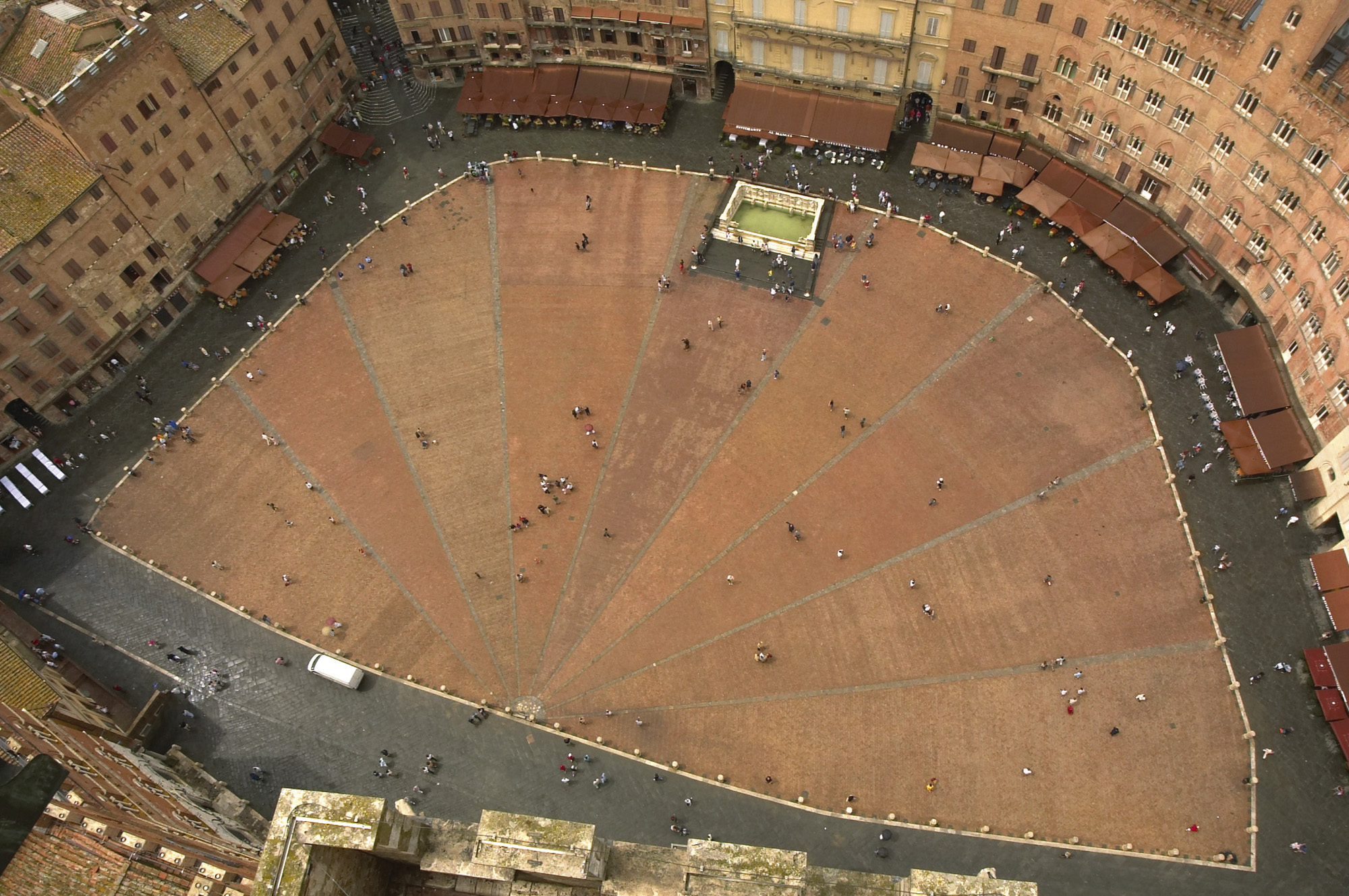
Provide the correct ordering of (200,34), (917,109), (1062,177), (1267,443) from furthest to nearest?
(917,109)
(1062,177)
(200,34)
(1267,443)

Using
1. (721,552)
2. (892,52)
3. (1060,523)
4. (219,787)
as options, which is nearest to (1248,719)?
(1060,523)

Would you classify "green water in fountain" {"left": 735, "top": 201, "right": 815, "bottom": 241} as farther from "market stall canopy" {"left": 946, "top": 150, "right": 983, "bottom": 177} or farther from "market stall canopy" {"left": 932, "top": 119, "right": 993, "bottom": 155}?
"market stall canopy" {"left": 932, "top": 119, "right": 993, "bottom": 155}

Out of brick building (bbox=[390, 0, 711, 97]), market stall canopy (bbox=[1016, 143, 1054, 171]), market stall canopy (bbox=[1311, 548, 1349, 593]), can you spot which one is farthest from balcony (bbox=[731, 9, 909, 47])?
market stall canopy (bbox=[1311, 548, 1349, 593])

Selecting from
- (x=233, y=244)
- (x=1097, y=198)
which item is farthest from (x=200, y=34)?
(x=1097, y=198)

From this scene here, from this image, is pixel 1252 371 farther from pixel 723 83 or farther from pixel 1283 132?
pixel 723 83

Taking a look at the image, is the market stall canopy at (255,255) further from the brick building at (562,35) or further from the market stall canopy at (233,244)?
the brick building at (562,35)

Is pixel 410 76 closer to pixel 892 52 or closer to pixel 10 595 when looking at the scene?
pixel 892 52
